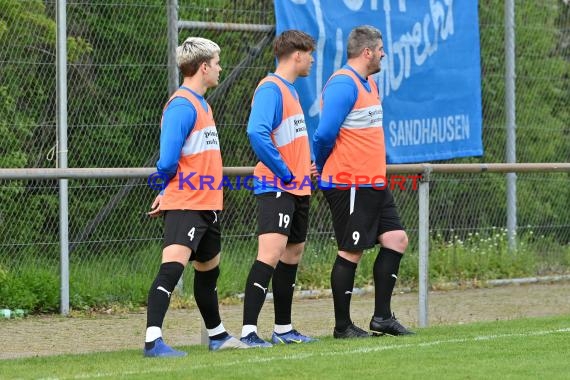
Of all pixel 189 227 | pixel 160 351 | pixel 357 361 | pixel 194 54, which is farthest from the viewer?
pixel 194 54

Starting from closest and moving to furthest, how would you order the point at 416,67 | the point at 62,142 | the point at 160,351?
1. the point at 160,351
2. the point at 62,142
3. the point at 416,67

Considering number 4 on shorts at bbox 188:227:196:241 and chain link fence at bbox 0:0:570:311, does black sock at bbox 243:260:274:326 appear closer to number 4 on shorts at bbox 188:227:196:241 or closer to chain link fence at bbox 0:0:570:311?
number 4 on shorts at bbox 188:227:196:241

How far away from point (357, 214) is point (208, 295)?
1.14 m

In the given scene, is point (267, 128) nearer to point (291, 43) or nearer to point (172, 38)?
point (291, 43)

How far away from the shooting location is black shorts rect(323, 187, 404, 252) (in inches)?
314

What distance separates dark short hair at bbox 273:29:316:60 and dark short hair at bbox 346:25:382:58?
1.34ft

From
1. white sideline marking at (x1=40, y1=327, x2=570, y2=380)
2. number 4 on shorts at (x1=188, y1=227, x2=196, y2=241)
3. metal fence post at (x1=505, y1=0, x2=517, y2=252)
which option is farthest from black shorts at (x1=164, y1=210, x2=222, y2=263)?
metal fence post at (x1=505, y1=0, x2=517, y2=252)


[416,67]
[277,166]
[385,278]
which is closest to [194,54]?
[277,166]

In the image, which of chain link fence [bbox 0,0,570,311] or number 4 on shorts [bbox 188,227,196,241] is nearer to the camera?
number 4 on shorts [bbox 188,227,196,241]

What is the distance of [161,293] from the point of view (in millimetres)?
7074

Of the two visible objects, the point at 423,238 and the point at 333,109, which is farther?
the point at 423,238

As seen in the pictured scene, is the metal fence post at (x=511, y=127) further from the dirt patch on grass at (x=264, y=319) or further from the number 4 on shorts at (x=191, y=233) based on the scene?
the number 4 on shorts at (x=191, y=233)

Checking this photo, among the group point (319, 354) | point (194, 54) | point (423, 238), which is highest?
point (194, 54)

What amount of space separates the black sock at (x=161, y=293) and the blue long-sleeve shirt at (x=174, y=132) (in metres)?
0.53
